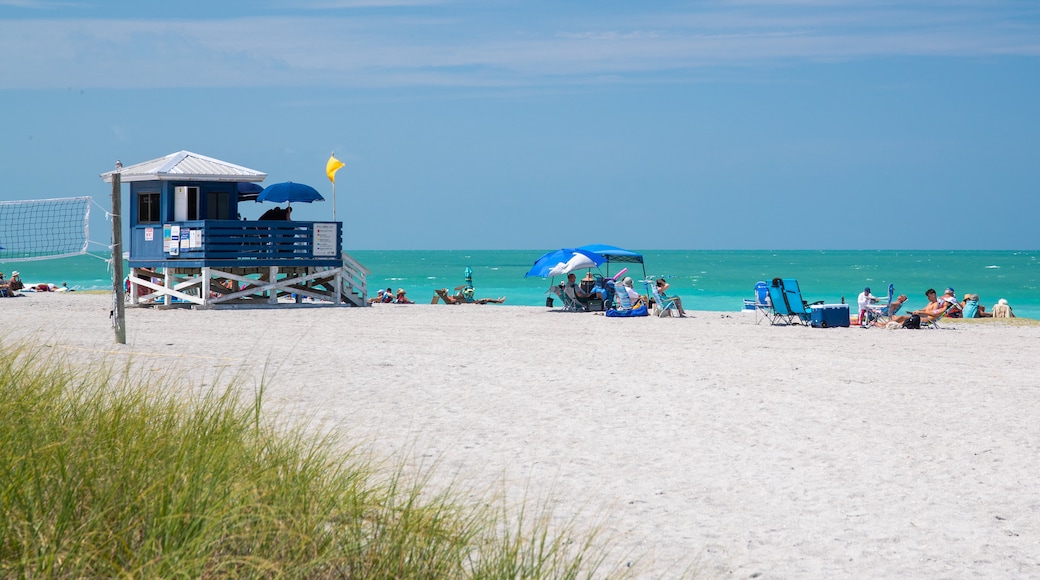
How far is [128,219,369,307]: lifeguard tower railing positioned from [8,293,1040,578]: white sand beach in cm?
530

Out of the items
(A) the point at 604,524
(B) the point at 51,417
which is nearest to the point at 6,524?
(B) the point at 51,417

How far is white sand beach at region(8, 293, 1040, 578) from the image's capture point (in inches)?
189

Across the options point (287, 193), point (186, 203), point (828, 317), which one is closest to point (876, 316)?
point (828, 317)

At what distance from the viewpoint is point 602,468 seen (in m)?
6.17

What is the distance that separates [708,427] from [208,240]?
14709 mm

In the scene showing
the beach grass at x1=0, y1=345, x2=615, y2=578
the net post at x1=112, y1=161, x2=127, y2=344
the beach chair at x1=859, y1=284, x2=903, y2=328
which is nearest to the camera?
the beach grass at x1=0, y1=345, x2=615, y2=578

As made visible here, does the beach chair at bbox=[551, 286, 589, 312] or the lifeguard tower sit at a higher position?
the lifeguard tower

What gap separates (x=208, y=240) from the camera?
66.5 ft

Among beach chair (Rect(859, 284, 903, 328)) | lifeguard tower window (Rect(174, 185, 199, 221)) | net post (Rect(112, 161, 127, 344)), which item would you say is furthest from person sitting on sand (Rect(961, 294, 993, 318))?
net post (Rect(112, 161, 127, 344))

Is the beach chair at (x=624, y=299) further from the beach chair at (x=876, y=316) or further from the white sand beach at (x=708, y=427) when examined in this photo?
the white sand beach at (x=708, y=427)

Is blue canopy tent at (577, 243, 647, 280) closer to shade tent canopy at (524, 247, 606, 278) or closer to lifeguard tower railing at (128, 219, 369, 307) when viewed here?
shade tent canopy at (524, 247, 606, 278)

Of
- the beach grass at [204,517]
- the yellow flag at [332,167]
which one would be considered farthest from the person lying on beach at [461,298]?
the beach grass at [204,517]

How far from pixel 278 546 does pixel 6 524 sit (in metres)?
0.77

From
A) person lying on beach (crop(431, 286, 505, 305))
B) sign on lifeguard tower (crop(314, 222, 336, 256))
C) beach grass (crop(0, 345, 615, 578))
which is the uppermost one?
sign on lifeguard tower (crop(314, 222, 336, 256))
